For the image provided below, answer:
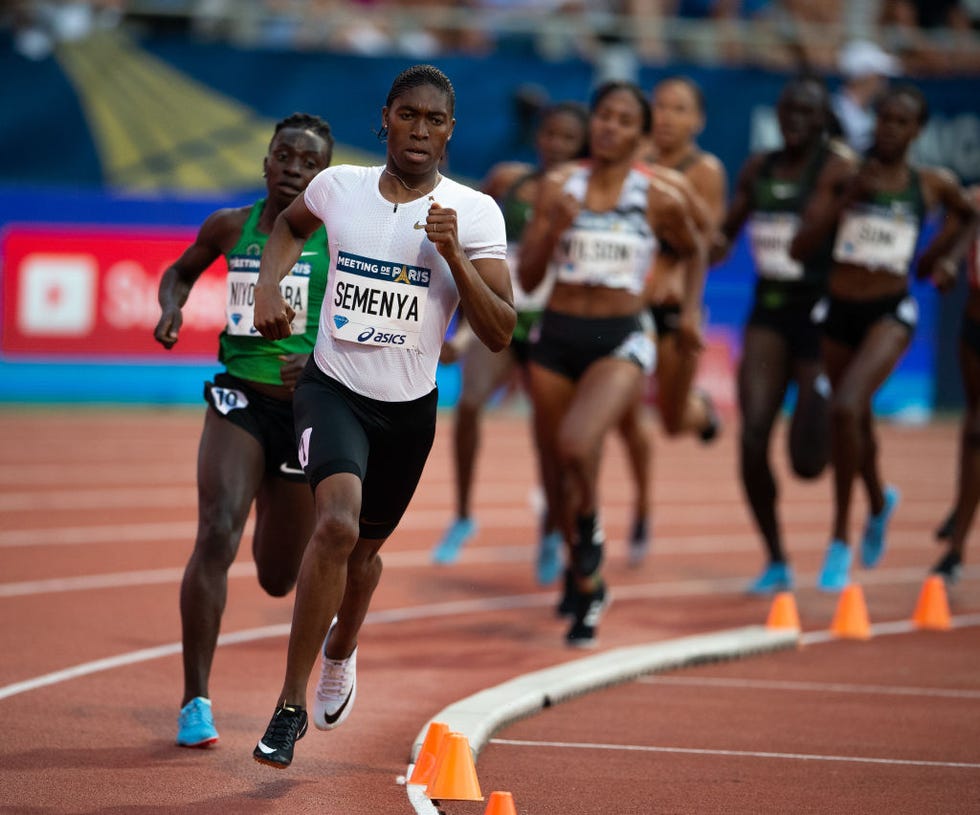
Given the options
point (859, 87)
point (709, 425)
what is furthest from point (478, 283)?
point (859, 87)

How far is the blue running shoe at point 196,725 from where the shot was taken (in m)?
6.19

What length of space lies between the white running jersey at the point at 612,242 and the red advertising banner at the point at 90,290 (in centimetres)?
1026

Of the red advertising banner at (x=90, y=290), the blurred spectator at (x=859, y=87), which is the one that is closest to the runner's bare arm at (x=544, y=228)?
the red advertising banner at (x=90, y=290)

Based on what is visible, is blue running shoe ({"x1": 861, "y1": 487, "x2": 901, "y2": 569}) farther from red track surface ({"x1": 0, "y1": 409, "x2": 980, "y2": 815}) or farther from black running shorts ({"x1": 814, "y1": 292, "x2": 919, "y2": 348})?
black running shorts ({"x1": 814, "y1": 292, "x2": 919, "y2": 348})

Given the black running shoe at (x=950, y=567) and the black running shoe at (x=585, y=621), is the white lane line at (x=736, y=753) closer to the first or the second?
the black running shoe at (x=585, y=621)

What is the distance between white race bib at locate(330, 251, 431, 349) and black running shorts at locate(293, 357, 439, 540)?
20 centimetres

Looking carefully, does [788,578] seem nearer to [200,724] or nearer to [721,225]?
[721,225]

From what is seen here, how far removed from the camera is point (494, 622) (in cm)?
954

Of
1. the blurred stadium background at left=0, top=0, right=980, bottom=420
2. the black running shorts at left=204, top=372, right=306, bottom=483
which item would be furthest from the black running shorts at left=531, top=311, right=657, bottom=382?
the blurred stadium background at left=0, top=0, right=980, bottom=420

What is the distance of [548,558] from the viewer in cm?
1070

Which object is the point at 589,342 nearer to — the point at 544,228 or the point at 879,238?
the point at 544,228

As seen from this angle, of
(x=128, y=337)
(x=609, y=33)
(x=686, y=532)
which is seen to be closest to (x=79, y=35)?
(x=128, y=337)

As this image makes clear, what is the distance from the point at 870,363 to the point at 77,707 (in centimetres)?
523

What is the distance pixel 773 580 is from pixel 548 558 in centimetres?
140
